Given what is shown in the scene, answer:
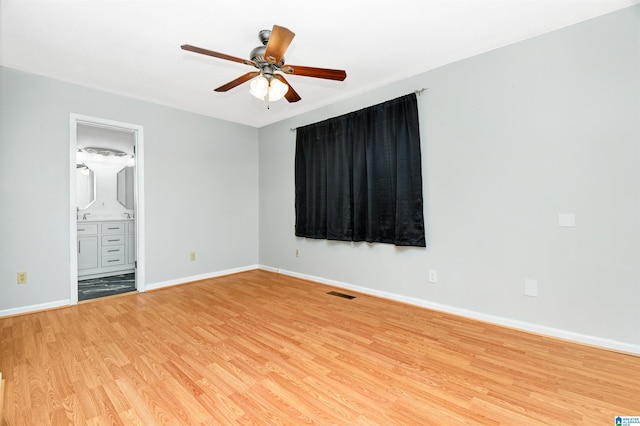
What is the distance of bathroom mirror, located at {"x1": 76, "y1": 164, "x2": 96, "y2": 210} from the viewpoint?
203 inches

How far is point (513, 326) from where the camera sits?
8.34 feet

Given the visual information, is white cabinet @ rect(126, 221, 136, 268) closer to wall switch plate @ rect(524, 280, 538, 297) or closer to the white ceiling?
the white ceiling

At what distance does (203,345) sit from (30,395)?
97 cm

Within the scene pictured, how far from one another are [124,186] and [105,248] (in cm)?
145

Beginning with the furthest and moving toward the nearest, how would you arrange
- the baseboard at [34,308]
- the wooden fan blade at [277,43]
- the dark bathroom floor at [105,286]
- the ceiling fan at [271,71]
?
the dark bathroom floor at [105,286]
the baseboard at [34,308]
the ceiling fan at [271,71]
the wooden fan blade at [277,43]

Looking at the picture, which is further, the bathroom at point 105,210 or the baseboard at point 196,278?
the bathroom at point 105,210

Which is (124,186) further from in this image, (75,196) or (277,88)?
(277,88)

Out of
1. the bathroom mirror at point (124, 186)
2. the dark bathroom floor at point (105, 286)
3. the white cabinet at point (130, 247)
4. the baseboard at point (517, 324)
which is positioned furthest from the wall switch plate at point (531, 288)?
the bathroom mirror at point (124, 186)

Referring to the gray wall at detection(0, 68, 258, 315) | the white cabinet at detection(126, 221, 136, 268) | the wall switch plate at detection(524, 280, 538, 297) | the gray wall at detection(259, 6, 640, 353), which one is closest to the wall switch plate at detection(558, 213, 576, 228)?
the gray wall at detection(259, 6, 640, 353)

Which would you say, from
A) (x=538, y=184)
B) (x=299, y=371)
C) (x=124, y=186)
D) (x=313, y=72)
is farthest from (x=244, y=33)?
(x=124, y=186)

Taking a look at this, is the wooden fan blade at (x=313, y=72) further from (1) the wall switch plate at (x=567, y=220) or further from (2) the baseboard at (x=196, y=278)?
(2) the baseboard at (x=196, y=278)

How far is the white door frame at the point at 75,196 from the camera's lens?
10.8 feet

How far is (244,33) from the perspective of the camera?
2414 mm

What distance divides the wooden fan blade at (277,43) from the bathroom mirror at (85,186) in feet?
16.4
